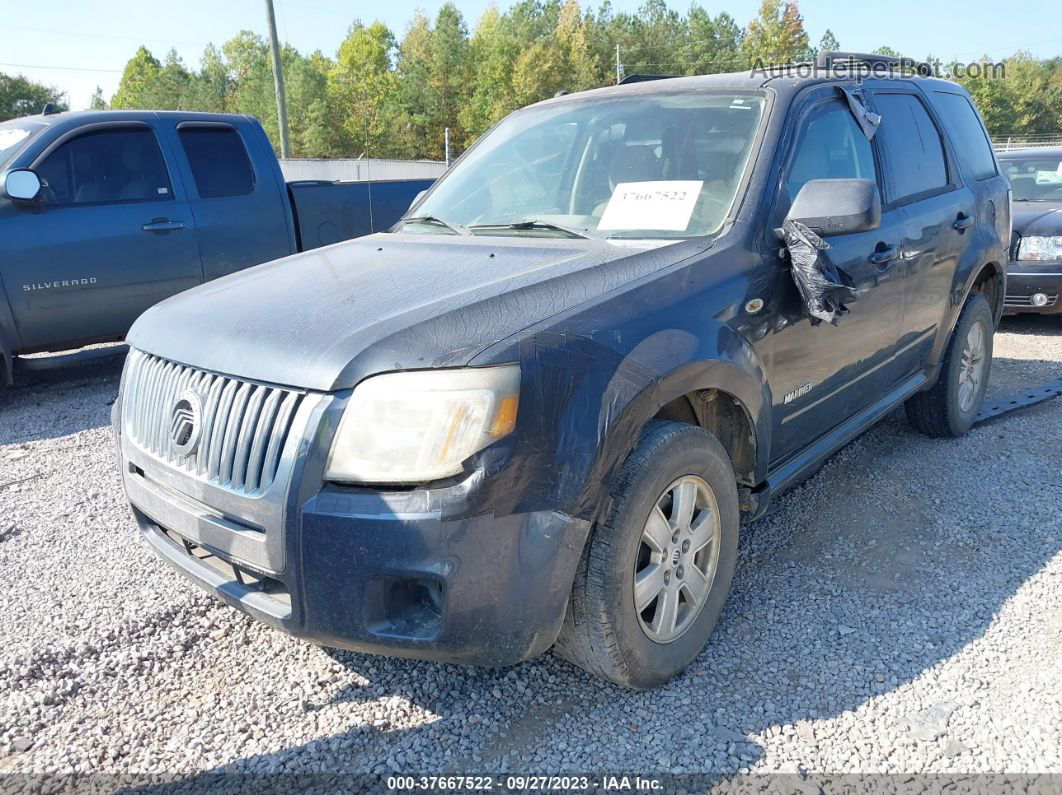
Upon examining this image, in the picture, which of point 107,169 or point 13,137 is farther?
point 107,169

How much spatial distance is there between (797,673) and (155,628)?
2.23 metres

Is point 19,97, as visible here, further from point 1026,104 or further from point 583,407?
point 1026,104

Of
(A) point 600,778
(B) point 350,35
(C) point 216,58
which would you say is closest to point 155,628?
(A) point 600,778

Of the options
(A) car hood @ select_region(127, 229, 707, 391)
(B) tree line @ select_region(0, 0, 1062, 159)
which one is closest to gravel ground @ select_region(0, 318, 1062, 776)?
(A) car hood @ select_region(127, 229, 707, 391)

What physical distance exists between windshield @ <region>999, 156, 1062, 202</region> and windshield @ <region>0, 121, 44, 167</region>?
8.88 m

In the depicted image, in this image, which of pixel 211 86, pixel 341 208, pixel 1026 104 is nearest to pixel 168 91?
pixel 211 86

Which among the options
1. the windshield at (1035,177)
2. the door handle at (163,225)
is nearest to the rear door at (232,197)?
the door handle at (163,225)

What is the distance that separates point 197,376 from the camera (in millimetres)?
2318

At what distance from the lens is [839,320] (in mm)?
3229

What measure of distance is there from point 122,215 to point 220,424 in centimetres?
443

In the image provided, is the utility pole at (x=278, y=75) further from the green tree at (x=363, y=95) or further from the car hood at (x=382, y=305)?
the green tree at (x=363, y=95)

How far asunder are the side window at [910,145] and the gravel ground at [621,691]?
158 cm

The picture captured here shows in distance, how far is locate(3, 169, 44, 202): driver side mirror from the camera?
5191mm

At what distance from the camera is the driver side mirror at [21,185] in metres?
5.19
